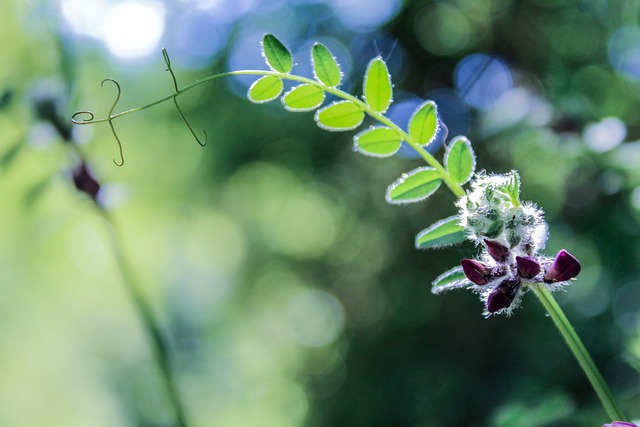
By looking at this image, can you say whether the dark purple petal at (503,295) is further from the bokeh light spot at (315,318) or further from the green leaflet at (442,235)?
the bokeh light spot at (315,318)

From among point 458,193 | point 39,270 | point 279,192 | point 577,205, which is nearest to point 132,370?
point 39,270

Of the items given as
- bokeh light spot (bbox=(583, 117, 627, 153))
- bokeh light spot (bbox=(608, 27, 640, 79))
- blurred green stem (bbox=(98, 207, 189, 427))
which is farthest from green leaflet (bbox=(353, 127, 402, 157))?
bokeh light spot (bbox=(608, 27, 640, 79))

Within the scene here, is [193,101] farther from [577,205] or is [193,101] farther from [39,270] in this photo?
[39,270]

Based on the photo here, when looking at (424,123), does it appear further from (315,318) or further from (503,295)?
(315,318)

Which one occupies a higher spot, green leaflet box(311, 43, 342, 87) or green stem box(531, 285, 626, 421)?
green leaflet box(311, 43, 342, 87)

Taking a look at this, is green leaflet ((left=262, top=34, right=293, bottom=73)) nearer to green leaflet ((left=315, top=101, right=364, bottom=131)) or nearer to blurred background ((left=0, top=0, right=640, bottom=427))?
green leaflet ((left=315, top=101, right=364, bottom=131))

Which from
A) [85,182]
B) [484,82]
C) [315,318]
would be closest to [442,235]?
[85,182]

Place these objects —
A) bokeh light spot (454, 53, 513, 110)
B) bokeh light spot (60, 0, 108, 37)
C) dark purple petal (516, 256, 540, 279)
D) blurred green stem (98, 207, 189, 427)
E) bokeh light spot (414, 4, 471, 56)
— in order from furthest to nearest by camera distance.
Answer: bokeh light spot (414, 4, 471, 56) → bokeh light spot (60, 0, 108, 37) → bokeh light spot (454, 53, 513, 110) → blurred green stem (98, 207, 189, 427) → dark purple petal (516, 256, 540, 279)
